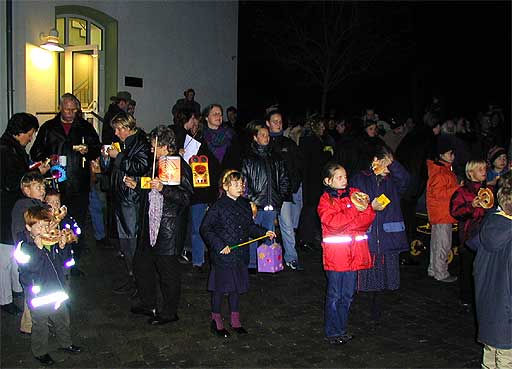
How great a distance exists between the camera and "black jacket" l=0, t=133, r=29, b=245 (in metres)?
6.45

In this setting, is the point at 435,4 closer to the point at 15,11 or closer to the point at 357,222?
the point at 15,11

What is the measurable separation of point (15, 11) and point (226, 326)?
7.37 m

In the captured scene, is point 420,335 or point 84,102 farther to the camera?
point 84,102

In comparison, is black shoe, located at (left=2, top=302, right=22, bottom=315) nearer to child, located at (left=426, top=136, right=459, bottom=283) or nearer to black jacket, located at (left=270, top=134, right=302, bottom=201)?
black jacket, located at (left=270, top=134, right=302, bottom=201)

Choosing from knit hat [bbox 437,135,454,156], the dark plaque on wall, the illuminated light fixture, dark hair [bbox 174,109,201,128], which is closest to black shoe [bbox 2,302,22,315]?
dark hair [bbox 174,109,201,128]

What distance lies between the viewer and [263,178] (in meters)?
7.92

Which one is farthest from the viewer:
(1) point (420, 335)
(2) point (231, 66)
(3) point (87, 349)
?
(2) point (231, 66)

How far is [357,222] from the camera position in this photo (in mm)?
5707

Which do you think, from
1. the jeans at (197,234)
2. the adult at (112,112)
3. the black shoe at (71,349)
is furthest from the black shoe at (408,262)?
the black shoe at (71,349)

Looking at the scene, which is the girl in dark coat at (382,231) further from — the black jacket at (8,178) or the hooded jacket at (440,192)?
the black jacket at (8,178)

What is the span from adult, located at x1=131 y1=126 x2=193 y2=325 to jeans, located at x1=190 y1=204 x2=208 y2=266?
6.23 feet

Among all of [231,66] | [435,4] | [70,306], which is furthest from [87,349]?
[435,4]

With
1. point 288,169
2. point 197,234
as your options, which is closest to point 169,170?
point 197,234

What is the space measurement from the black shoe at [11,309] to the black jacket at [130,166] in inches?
58.0
